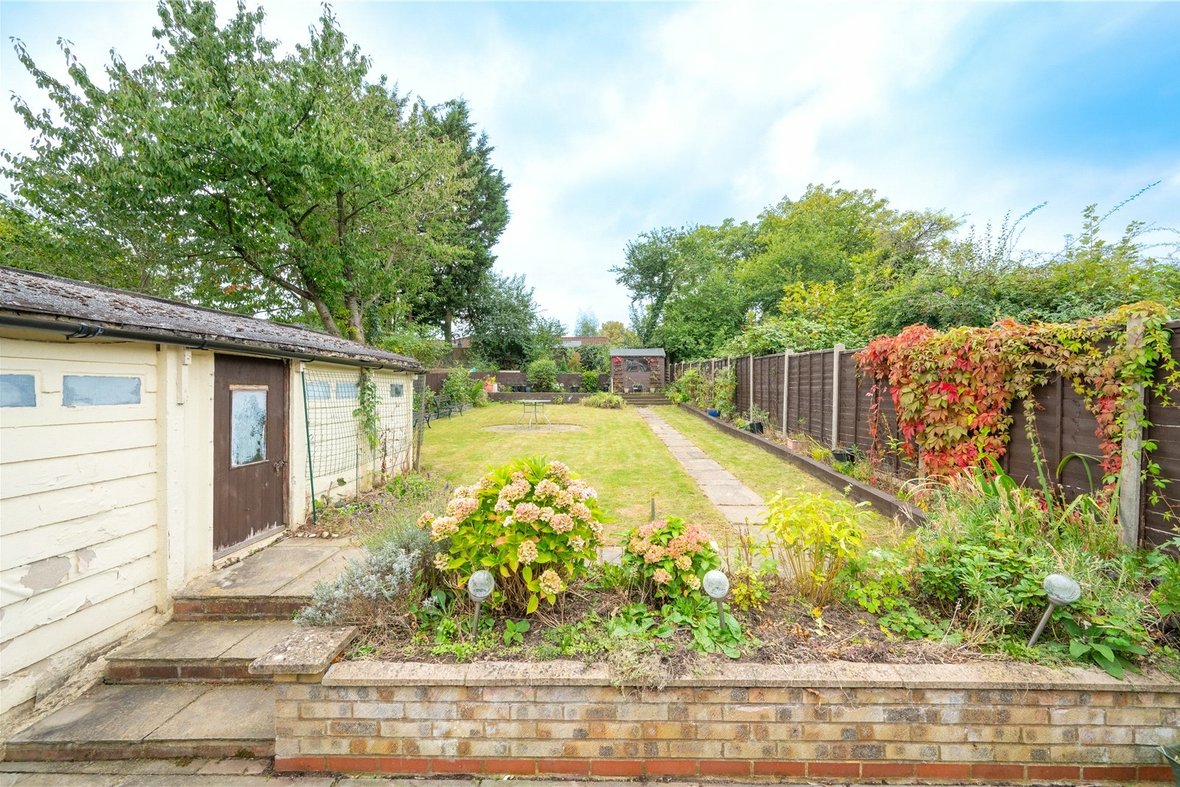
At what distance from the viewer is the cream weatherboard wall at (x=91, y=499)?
2510mm

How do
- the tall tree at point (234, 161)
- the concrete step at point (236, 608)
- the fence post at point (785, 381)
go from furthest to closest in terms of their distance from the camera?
the fence post at point (785, 381) < the tall tree at point (234, 161) < the concrete step at point (236, 608)

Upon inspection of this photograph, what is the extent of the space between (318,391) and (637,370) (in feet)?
65.2

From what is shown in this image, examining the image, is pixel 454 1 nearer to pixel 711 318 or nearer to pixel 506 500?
pixel 506 500

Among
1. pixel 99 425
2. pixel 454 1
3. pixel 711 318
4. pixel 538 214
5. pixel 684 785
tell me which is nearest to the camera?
pixel 684 785

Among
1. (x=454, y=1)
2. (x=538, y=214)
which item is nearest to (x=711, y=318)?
(x=538, y=214)

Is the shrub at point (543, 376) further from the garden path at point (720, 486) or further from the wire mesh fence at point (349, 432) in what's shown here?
the wire mesh fence at point (349, 432)

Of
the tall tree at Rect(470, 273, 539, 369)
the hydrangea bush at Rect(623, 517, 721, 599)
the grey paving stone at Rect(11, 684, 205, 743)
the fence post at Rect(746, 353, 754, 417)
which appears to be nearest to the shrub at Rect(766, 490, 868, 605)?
the hydrangea bush at Rect(623, 517, 721, 599)

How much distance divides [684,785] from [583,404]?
18676mm

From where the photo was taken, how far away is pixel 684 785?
2004mm

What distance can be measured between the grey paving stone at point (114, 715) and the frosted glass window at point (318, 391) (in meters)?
3.21

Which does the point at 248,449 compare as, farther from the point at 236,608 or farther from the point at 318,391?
the point at 236,608

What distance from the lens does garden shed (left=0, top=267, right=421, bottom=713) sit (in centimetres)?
253

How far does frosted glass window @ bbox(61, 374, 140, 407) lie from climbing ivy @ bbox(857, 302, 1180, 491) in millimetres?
6922

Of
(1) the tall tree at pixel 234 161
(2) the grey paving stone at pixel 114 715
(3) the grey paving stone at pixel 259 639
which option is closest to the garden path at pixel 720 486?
(3) the grey paving stone at pixel 259 639
